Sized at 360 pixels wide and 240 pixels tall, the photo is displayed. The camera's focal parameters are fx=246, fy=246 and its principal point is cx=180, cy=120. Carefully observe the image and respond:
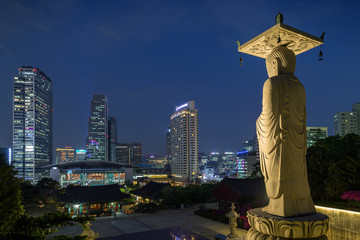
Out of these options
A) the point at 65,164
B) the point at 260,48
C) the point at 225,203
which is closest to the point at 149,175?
the point at 65,164

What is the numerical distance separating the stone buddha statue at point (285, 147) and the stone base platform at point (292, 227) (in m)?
0.42

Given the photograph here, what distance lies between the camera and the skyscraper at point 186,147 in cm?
9006

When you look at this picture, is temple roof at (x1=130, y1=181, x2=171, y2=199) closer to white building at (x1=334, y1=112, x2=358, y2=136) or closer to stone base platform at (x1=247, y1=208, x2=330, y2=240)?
stone base platform at (x1=247, y1=208, x2=330, y2=240)

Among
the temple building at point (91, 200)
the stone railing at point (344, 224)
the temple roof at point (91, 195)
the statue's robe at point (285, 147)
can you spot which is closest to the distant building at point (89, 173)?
the temple roof at point (91, 195)

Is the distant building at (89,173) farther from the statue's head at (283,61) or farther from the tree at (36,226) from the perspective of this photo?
the statue's head at (283,61)

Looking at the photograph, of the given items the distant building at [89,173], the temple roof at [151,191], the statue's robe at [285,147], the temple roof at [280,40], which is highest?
the temple roof at [280,40]

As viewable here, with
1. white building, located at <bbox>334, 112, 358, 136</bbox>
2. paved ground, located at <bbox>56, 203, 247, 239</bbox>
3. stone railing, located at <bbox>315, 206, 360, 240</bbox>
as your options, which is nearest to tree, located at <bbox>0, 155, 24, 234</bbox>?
paved ground, located at <bbox>56, 203, 247, 239</bbox>

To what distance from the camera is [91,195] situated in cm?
2673

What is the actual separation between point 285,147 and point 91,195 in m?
24.9

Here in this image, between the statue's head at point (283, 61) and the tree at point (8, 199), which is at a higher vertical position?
the statue's head at point (283, 61)

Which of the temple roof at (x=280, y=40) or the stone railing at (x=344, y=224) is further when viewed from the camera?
the stone railing at (x=344, y=224)

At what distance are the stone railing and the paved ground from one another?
286 inches

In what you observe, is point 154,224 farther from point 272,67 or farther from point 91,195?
point 272,67

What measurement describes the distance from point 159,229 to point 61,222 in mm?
14217
